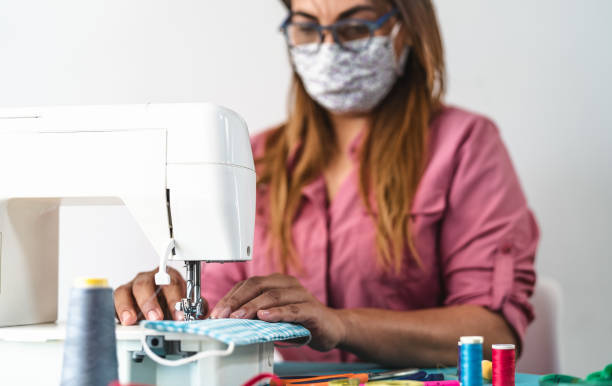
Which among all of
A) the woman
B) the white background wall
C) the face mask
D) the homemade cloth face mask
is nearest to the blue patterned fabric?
the homemade cloth face mask

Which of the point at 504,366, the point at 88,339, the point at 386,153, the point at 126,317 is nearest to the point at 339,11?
the point at 386,153

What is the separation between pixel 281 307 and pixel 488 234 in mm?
771

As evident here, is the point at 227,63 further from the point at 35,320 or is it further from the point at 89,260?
the point at 35,320

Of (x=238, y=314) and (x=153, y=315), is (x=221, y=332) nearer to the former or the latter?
(x=238, y=314)

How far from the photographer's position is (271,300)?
3.79 ft

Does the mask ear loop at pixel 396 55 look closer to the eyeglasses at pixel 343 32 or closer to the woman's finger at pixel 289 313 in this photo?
the eyeglasses at pixel 343 32

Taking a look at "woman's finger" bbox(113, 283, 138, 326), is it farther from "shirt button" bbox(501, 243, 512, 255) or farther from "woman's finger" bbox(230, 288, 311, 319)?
"shirt button" bbox(501, 243, 512, 255)

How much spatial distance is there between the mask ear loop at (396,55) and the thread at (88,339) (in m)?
1.22

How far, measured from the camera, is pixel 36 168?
3.67 ft

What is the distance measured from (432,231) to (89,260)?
3.96ft

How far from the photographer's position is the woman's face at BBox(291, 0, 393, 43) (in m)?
1.81

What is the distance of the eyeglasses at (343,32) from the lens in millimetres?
1802

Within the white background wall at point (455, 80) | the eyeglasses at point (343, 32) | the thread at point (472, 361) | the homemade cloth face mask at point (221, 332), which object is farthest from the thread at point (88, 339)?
the white background wall at point (455, 80)

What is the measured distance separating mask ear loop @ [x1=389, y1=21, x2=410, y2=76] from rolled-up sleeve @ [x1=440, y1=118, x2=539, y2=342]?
247 millimetres
